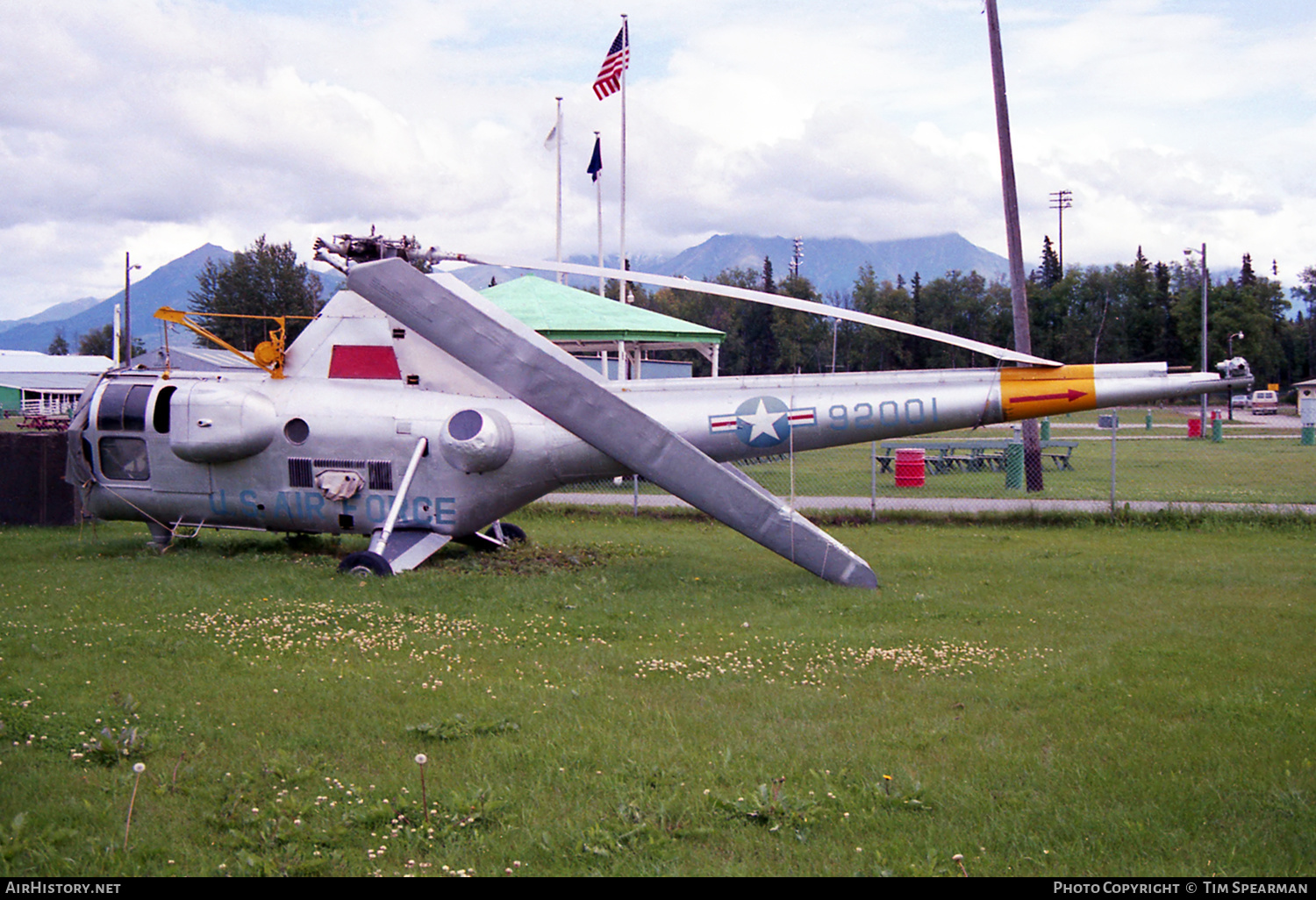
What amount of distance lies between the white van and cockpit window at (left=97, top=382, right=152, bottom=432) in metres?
72.0

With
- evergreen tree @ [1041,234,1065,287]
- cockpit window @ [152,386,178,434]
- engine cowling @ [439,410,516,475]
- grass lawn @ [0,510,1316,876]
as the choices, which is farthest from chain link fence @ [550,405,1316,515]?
evergreen tree @ [1041,234,1065,287]

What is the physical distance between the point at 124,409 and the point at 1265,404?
80.8 metres

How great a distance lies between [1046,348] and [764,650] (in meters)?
73.9

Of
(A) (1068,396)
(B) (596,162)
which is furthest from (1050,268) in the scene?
(A) (1068,396)

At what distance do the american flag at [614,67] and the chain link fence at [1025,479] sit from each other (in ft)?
37.4

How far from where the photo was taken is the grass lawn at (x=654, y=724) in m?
4.45

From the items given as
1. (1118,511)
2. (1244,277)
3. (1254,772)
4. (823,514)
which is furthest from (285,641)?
(1244,277)

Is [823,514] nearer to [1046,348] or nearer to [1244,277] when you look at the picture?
[1046,348]

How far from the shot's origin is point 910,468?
23.0 meters

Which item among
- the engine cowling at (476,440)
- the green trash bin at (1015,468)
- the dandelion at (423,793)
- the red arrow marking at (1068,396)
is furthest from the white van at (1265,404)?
the dandelion at (423,793)

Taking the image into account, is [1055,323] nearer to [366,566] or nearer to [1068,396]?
[1068,396]

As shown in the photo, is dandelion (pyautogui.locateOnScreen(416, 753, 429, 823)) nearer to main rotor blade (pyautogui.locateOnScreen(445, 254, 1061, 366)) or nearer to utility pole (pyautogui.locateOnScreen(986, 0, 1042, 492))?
main rotor blade (pyautogui.locateOnScreen(445, 254, 1061, 366))

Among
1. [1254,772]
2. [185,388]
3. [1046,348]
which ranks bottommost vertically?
[1254,772]

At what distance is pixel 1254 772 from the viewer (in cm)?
527
